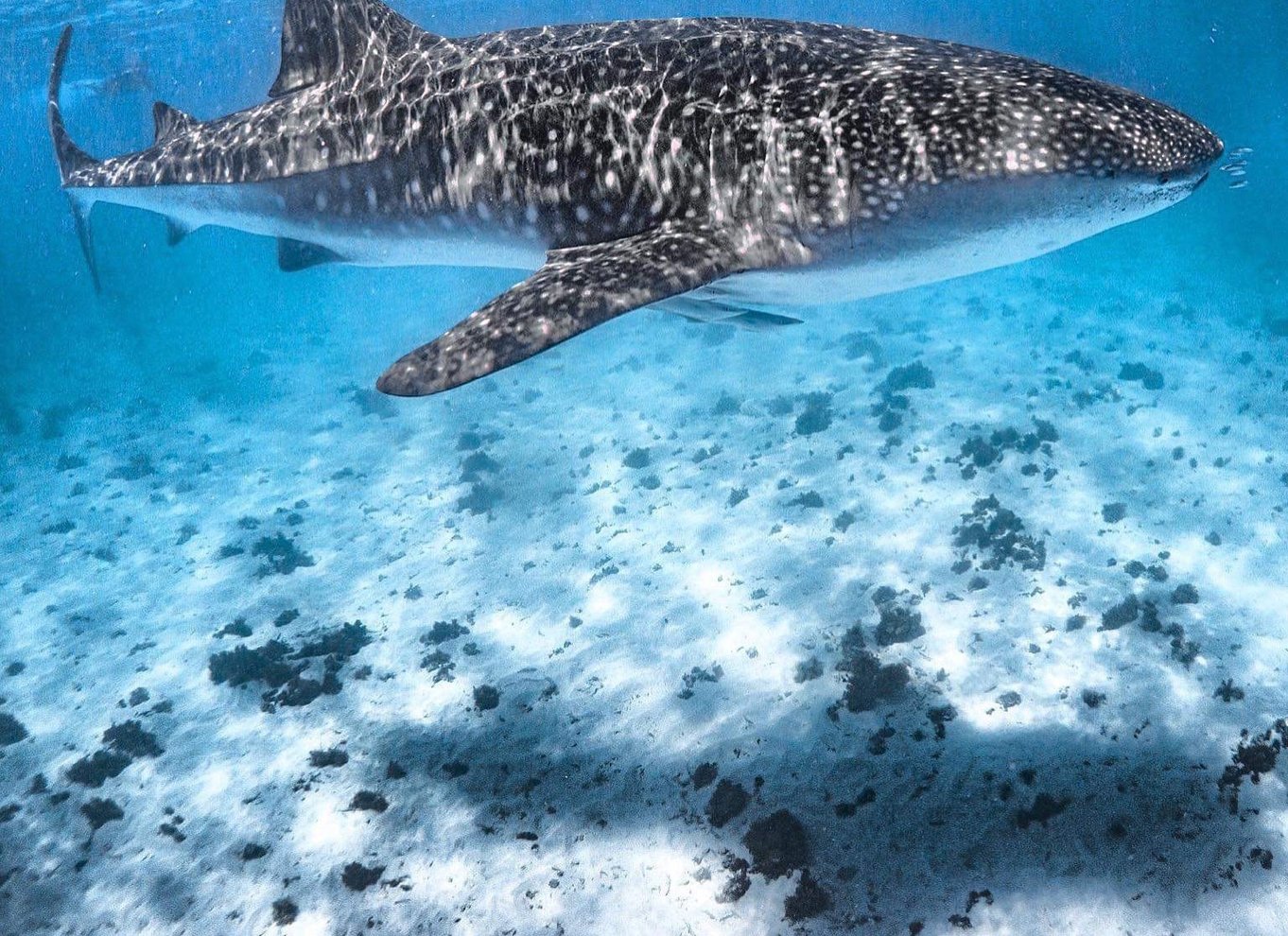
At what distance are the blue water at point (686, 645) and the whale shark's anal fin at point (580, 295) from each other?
3.41m

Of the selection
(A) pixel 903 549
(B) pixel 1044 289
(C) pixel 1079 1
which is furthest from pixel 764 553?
(C) pixel 1079 1

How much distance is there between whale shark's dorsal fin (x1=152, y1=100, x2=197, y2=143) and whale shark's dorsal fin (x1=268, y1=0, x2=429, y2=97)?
5.34 ft

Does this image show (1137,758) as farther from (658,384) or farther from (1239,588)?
(658,384)

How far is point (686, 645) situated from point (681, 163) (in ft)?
22.0

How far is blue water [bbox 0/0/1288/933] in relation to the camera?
6645mm

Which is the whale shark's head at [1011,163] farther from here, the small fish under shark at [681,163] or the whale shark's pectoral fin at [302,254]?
the whale shark's pectoral fin at [302,254]

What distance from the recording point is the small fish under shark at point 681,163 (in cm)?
405

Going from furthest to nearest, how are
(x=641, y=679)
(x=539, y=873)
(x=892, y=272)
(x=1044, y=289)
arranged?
(x=1044, y=289) → (x=641, y=679) → (x=539, y=873) → (x=892, y=272)

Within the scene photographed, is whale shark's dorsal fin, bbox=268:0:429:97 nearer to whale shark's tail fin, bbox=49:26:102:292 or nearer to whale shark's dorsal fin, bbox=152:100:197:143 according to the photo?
whale shark's dorsal fin, bbox=152:100:197:143

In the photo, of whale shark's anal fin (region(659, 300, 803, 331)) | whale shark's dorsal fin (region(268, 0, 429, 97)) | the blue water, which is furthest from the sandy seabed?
whale shark's dorsal fin (region(268, 0, 429, 97))

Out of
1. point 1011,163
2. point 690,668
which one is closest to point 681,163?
point 1011,163

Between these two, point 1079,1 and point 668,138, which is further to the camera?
point 1079,1

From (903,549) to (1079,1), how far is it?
94.2 m

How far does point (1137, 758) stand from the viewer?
7164 mm
